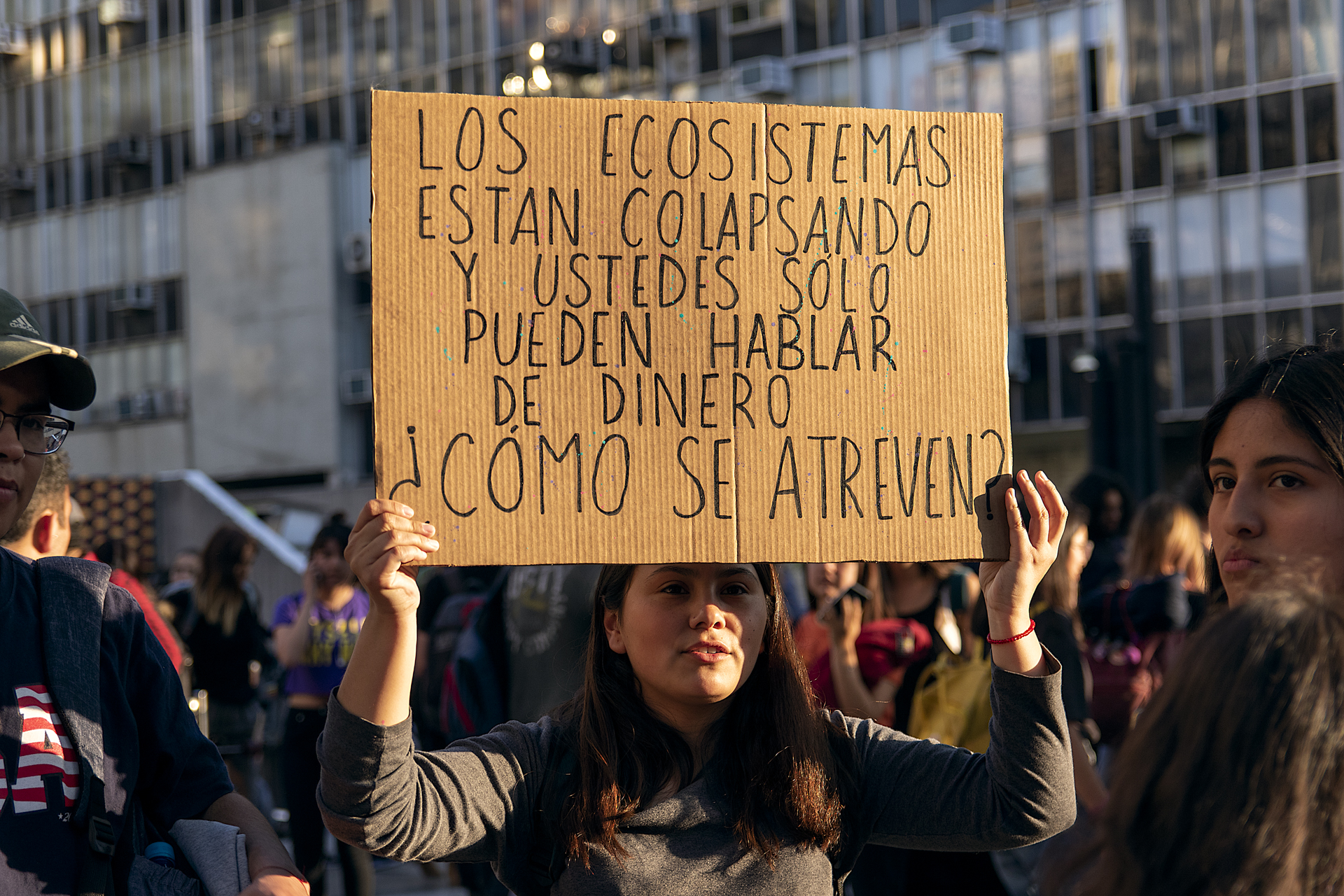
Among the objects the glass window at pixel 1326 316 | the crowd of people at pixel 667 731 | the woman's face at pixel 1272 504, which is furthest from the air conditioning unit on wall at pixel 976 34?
the woman's face at pixel 1272 504

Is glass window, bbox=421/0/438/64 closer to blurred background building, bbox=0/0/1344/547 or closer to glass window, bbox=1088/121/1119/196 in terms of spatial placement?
blurred background building, bbox=0/0/1344/547

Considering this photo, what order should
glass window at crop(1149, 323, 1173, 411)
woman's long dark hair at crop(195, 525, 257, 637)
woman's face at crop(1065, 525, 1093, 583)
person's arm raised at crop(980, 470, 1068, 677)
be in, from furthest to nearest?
1. glass window at crop(1149, 323, 1173, 411)
2. woman's long dark hair at crop(195, 525, 257, 637)
3. woman's face at crop(1065, 525, 1093, 583)
4. person's arm raised at crop(980, 470, 1068, 677)

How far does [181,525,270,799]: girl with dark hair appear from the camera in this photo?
7.73 metres

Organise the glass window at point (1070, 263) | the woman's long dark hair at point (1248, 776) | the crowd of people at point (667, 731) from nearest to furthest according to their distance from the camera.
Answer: the woman's long dark hair at point (1248, 776), the crowd of people at point (667, 731), the glass window at point (1070, 263)

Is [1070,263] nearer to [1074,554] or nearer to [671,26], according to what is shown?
[671,26]

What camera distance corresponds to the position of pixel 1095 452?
11.6 metres

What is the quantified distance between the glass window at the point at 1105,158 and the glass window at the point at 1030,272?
3.85ft

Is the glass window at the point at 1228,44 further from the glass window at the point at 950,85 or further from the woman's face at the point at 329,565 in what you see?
the woman's face at the point at 329,565

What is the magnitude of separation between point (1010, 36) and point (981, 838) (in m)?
23.4

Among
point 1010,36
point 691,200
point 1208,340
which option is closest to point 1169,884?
point 691,200

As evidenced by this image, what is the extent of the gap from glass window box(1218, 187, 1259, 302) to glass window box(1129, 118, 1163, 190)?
107cm

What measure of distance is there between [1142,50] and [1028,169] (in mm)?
2550

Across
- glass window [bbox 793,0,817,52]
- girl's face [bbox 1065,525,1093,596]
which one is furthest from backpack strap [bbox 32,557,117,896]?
glass window [bbox 793,0,817,52]

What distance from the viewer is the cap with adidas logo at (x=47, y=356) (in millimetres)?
2223
